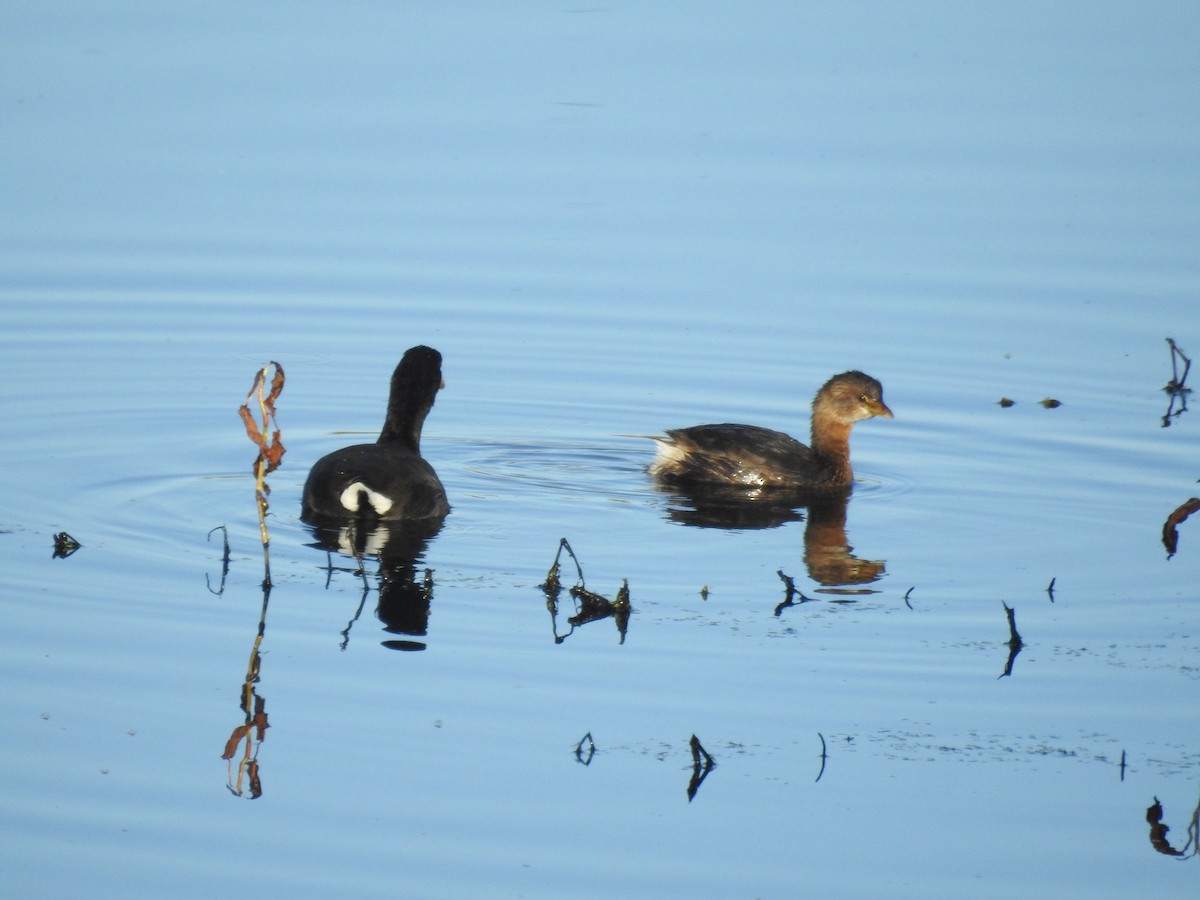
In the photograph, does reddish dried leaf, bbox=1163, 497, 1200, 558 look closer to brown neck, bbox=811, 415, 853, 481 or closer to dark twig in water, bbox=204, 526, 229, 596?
brown neck, bbox=811, 415, 853, 481

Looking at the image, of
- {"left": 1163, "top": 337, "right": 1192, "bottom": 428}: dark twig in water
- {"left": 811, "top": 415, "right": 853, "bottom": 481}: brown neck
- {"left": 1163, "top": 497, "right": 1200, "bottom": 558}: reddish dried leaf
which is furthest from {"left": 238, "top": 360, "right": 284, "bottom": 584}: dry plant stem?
{"left": 1163, "top": 337, "right": 1192, "bottom": 428}: dark twig in water

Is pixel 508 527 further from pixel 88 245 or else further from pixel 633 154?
pixel 633 154

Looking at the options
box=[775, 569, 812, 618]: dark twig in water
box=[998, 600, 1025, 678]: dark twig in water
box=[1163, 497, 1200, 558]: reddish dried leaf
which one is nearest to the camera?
box=[998, 600, 1025, 678]: dark twig in water

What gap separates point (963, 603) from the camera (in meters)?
10.1

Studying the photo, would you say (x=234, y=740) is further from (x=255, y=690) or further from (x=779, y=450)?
(x=779, y=450)

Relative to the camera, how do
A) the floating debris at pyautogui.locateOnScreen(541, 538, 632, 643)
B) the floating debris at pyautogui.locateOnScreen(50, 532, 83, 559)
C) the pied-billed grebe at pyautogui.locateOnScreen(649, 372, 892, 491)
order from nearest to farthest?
the floating debris at pyautogui.locateOnScreen(541, 538, 632, 643)
the floating debris at pyautogui.locateOnScreen(50, 532, 83, 559)
the pied-billed grebe at pyautogui.locateOnScreen(649, 372, 892, 491)

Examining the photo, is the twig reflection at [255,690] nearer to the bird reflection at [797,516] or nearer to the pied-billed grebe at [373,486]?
the pied-billed grebe at [373,486]

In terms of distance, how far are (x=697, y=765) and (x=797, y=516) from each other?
508cm

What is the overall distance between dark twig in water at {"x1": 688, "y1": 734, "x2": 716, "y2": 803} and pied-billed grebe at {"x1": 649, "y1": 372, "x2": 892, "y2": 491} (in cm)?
535

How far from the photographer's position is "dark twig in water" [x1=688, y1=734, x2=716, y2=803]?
24.8 ft

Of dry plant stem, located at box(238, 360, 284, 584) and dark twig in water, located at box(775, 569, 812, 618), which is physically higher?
dry plant stem, located at box(238, 360, 284, 584)

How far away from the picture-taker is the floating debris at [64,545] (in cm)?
1036

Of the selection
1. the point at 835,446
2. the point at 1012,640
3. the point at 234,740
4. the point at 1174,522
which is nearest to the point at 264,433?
the point at 234,740

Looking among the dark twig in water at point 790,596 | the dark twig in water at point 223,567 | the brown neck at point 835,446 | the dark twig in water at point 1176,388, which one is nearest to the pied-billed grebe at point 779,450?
the brown neck at point 835,446
